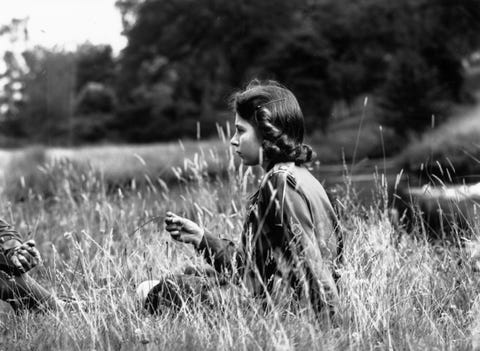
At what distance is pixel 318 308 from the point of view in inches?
99.7

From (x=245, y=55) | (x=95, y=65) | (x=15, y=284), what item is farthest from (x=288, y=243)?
(x=95, y=65)

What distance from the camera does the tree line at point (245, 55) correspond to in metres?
25.0

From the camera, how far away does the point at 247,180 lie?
4.89m

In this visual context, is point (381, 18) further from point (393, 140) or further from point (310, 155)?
point (310, 155)

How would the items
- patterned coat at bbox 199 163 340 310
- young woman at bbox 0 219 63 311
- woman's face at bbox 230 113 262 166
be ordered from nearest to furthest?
patterned coat at bbox 199 163 340 310, woman's face at bbox 230 113 262 166, young woman at bbox 0 219 63 311

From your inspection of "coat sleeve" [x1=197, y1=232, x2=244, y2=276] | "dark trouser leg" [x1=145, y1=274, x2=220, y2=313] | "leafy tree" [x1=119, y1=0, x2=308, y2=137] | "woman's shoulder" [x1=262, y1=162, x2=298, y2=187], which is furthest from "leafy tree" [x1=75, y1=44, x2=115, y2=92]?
"woman's shoulder" [x1=262, y1=162, x2=298, y2=187]

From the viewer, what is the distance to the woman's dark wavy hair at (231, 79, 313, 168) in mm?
2625

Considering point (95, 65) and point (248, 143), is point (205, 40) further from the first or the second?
point (248, 143)

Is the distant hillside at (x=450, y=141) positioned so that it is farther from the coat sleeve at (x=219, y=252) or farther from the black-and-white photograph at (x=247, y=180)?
the coat sleeve at (x=219, y=252)

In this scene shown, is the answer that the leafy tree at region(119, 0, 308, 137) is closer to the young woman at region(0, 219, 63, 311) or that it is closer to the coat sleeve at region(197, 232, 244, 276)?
the young woman at region(0, 219, 63, 311)

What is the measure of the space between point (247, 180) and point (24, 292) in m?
2.25

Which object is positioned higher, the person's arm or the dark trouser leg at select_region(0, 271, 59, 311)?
the person's arm

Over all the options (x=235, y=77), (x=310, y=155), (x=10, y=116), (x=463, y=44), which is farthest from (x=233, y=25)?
(x=310, y=155)

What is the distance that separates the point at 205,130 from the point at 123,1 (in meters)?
9.32
